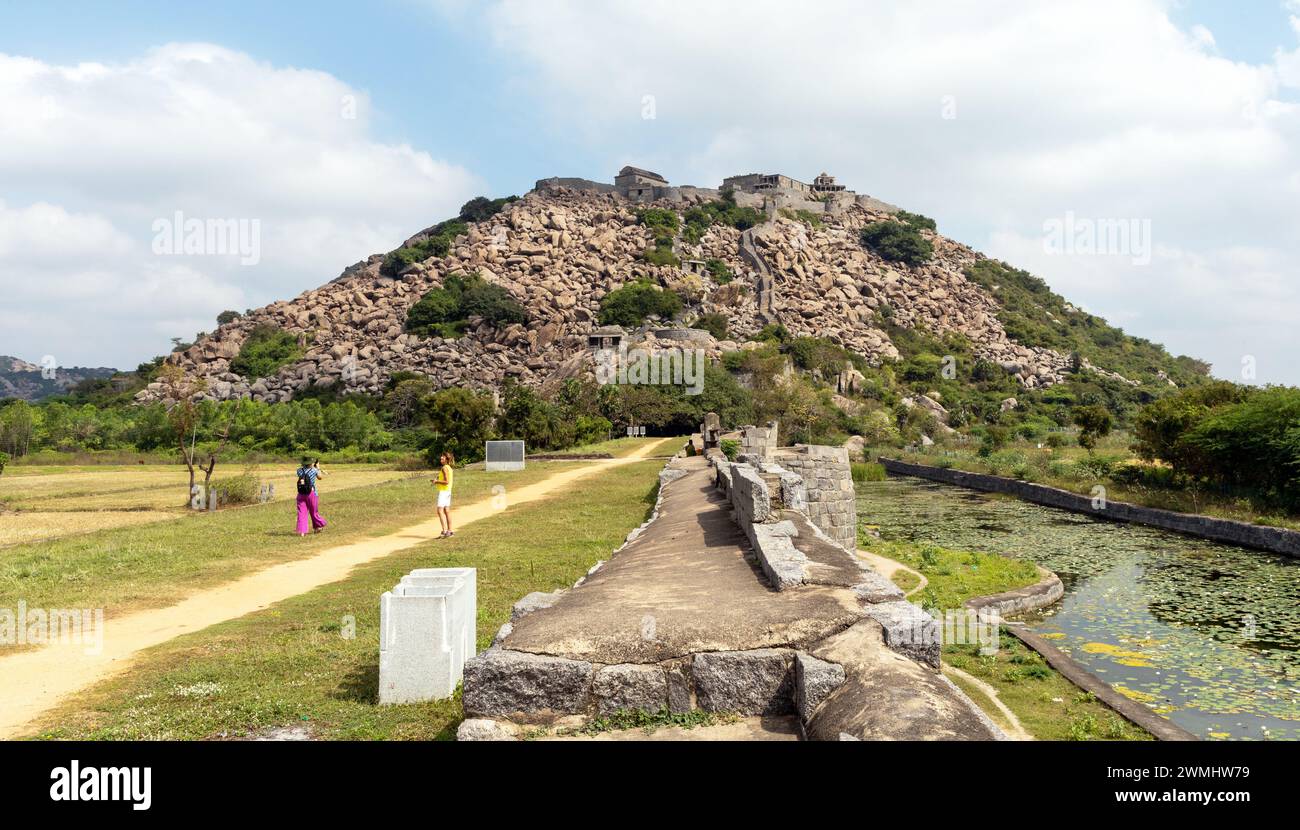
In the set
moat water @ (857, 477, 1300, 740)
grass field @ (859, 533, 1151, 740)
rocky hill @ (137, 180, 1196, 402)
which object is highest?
rocky hill @ (137, 180, 1196, 402)

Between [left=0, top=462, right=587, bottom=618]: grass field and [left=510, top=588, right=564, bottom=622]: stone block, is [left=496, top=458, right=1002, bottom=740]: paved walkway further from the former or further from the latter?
[left=0, top=462, right=587, bottom=618]: grass field

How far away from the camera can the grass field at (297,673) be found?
611 cm

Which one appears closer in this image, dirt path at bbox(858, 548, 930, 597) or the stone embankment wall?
dirt path at bbox(858, 548, 930, 597)

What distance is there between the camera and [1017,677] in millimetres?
9227

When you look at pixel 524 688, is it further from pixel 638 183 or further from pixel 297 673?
pixel 638 183

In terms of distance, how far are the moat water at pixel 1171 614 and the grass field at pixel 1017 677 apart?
0.97 meters

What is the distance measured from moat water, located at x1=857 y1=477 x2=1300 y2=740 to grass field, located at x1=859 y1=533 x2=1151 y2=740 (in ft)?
3.19

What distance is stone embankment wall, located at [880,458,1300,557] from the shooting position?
1889 centimetres

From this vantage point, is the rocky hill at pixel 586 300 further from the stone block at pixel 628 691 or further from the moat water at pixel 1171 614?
the stone block at pixel 628 691

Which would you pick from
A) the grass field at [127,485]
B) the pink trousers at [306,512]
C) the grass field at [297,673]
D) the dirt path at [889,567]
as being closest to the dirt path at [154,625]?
the grass field at [297,673]

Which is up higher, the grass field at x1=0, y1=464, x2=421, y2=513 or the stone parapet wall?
the stone parapet wall

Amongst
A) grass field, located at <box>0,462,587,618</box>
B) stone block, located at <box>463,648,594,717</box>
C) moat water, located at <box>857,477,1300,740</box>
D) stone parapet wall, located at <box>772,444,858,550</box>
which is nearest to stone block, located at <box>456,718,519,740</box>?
stone block, located at <box>463,648,594,717</box>

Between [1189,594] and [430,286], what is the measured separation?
91856 mm

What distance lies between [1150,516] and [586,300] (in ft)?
246
